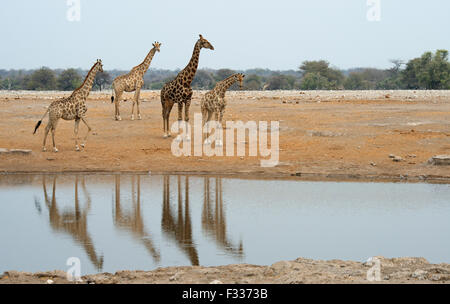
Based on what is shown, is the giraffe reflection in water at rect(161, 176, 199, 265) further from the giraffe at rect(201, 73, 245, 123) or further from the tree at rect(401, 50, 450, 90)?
the tree at rect(401, 50, 450, 90)

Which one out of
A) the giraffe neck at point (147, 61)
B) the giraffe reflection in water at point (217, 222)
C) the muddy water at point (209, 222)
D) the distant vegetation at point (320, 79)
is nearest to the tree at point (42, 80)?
the distant vegetation at point (320, 79)

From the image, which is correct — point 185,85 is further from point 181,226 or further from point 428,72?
point 428,72

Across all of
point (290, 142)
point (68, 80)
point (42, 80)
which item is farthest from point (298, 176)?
point (42, 80)

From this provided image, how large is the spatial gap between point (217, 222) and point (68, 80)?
41.7 metres

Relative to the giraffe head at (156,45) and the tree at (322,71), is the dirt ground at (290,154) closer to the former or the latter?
the giraffe head at (156,45)

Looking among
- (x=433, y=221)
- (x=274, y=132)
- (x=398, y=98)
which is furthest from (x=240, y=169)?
(x=398, y=98)

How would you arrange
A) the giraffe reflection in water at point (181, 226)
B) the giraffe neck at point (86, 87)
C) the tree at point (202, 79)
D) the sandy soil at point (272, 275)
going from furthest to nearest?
the tree at point (202, 79), the giraffe neck at point (86, 87), the giraffe reflection in water at point (181, 226), the sandy soil at point (272, 275)

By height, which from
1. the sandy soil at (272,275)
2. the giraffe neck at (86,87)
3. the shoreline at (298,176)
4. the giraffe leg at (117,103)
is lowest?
the sandy soil at (272,275)

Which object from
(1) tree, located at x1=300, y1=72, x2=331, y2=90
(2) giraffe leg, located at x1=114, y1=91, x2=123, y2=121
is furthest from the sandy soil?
(1) tree, located at x1=300, y1=72, x2=331, y2=90

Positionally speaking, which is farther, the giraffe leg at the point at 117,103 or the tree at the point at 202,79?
the tree at the point at 202,79

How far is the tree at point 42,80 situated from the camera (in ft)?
163

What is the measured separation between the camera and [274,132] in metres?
19.6

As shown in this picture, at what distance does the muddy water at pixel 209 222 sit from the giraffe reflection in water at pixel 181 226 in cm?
2

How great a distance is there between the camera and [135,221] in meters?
10.2
